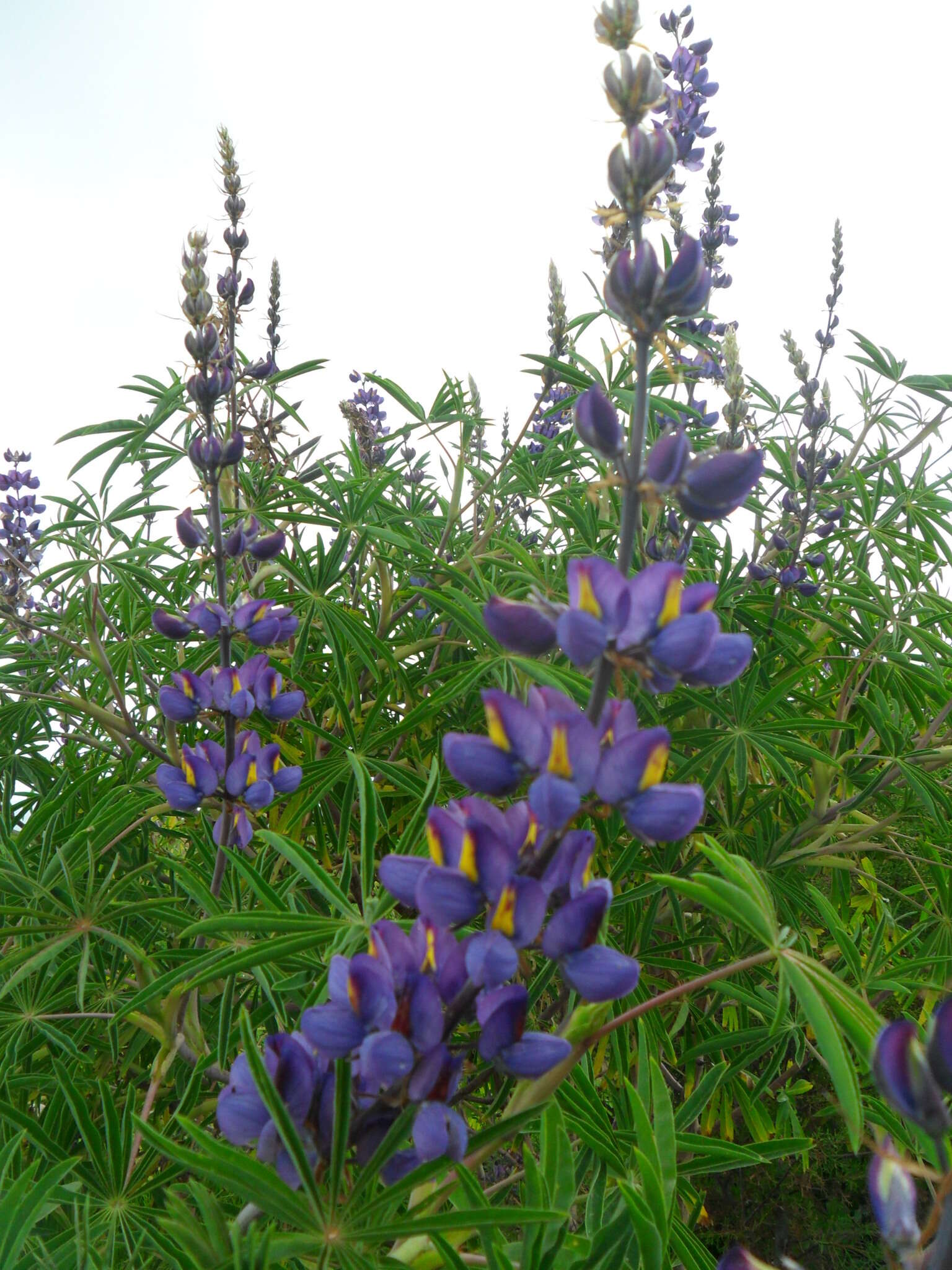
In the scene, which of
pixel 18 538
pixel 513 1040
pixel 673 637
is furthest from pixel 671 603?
pixel 18 538

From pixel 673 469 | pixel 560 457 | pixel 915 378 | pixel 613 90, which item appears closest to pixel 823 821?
pixel 560 457

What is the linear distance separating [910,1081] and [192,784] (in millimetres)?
1151

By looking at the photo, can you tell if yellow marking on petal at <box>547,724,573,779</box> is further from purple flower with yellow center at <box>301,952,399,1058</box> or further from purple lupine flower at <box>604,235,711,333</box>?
purple lupine flower at <box>604,235,711,333</box>

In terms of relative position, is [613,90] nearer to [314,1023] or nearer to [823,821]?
[314,1023]

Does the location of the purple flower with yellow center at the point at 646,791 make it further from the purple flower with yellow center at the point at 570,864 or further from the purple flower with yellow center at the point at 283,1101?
the purple flower with yellow center at the point at 283,1101

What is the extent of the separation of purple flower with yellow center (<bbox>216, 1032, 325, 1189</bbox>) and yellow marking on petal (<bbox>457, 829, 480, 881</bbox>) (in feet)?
0.64

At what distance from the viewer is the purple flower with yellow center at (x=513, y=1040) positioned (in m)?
0.69

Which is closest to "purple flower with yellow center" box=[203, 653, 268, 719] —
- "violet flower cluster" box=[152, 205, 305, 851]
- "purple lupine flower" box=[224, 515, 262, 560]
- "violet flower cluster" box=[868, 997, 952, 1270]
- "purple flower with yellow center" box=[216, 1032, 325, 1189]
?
"violet flower cluster" box=[152, 205, 305, 851]

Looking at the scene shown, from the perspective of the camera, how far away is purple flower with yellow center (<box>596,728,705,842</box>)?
2.30 feet

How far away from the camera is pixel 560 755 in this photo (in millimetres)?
699

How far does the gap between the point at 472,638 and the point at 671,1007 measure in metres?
1.00

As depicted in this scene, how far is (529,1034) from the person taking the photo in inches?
28.7

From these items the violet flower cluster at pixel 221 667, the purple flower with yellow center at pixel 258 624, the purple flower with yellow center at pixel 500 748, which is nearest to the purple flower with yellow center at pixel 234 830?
the violet flower cluster at pixel 221 667

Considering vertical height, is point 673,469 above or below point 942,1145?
above
